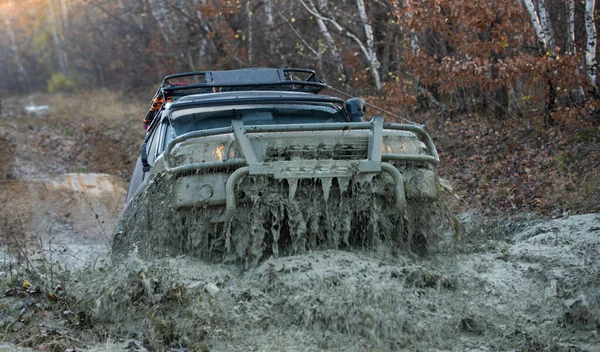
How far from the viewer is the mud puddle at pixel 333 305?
4344mm

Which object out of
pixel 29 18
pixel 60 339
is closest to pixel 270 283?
pixel 60 339

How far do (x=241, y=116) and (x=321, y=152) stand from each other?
1.48 m

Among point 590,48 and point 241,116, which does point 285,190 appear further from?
point 590,48

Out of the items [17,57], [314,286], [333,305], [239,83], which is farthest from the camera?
[17,57]

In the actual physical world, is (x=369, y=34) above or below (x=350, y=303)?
above

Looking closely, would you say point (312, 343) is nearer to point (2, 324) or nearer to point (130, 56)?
point (2, 324)

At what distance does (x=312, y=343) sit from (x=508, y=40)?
9387 millimetres

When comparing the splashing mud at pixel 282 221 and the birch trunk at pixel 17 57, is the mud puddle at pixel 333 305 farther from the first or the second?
the birch trunk at pixel 17 57

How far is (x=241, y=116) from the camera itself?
272 inches

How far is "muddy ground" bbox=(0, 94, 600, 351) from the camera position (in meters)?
4.34

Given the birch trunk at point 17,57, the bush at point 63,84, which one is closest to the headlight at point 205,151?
the bush at point 63,84

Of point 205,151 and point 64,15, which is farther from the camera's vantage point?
point 64,15

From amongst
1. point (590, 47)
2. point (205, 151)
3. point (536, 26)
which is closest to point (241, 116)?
point (205, 151)

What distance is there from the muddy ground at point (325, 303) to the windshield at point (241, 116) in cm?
152
